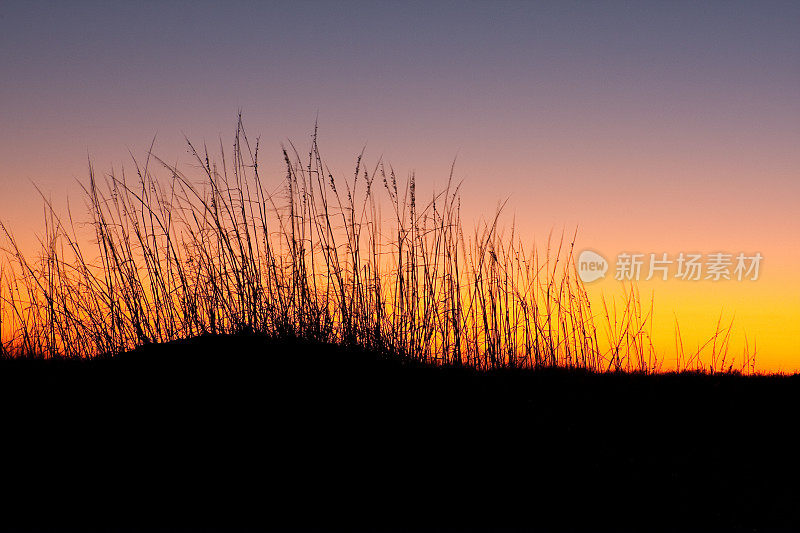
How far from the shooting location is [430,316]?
10.2 feet

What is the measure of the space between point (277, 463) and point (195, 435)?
0.27 metres

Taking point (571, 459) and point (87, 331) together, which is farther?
point (87, 331)

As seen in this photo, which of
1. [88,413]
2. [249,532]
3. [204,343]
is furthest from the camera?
[204,343]

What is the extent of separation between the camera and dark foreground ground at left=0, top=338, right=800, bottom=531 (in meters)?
1.74

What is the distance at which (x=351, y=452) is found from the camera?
77.9 inches

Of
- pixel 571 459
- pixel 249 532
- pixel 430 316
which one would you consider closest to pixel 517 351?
pixel 430 316

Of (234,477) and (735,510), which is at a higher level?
(234,477)

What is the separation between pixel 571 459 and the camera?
204cm

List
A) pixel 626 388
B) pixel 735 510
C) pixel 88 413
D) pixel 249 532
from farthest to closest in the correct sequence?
pixel 626 388 < pixel 88 413 < pixel 735 510 < pixel 249 532

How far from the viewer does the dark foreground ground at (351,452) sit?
1.74m

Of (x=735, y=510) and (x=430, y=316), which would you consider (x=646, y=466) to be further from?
(x=430, y=316)

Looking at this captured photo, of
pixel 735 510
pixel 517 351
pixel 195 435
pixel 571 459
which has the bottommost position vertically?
pixel 735 510

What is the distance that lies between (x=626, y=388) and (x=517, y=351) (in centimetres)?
52

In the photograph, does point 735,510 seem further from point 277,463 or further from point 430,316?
point 430,316
